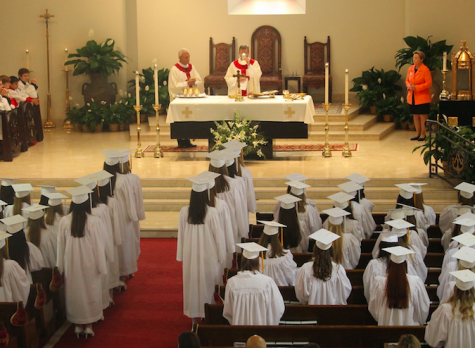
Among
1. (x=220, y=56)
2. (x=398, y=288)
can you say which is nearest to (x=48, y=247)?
(x=398, y=288)

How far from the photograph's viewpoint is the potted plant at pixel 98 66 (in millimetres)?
15922

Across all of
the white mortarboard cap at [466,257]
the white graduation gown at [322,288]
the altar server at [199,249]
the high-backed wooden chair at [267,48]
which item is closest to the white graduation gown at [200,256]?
the altar server at [199,249]

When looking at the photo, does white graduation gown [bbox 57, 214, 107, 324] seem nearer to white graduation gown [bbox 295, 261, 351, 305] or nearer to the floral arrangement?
white graduation gown [bbox 295, 261, 351, 305]

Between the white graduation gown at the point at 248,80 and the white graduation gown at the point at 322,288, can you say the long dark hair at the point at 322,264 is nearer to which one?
the white graduation gown at the point at 322,288

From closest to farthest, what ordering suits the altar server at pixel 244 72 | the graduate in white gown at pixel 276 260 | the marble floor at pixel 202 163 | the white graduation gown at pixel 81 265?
1. the graduate in white gown at pixel 276 260
2. the white graduation gown at pixel 81 265
3. the marble floor at pixel 202 163
4. the altar server at pixel 244 72

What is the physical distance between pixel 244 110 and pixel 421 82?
410cm

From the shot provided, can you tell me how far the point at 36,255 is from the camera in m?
6.23

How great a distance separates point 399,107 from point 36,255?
11.2 meters

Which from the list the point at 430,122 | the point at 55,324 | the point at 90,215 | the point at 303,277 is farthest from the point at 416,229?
the point at 430,122

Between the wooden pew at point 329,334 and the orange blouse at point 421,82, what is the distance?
9.55 m

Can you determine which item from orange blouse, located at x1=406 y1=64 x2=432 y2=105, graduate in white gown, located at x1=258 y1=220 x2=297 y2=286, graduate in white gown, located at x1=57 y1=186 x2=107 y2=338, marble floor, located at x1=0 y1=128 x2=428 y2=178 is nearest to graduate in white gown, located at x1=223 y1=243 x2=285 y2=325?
graduate in white gown, located at x1=258 y1=220 x2=297 y2=286

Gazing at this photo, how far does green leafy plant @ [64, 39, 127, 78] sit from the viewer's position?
1589 cm

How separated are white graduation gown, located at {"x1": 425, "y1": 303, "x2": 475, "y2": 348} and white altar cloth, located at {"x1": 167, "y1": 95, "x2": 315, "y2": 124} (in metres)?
7.25

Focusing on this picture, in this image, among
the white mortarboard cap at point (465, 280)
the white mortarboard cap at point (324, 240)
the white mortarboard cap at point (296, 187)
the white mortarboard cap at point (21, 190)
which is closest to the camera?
the white mortarboard cap at point (465, 280)
